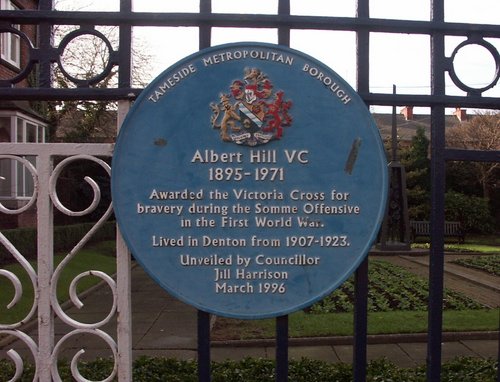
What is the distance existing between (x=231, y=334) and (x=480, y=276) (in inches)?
329

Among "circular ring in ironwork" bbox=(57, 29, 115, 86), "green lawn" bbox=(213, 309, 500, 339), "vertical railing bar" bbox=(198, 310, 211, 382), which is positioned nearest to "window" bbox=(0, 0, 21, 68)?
"green lawn" bbox=(213, 309, 500, 339)

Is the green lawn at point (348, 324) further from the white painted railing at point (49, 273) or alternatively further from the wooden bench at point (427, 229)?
the wooden bench at point (427, 229)

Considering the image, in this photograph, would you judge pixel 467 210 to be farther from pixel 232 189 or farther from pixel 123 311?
pixel 123 311

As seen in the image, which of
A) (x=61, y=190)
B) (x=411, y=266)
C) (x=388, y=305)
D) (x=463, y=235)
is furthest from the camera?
(x=463, y=235)

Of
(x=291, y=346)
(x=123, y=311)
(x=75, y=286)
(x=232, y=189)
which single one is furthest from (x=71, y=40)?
(x=291, y=346)

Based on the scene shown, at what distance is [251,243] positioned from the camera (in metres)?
2.71

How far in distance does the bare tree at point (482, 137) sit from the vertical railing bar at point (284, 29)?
87.3ft

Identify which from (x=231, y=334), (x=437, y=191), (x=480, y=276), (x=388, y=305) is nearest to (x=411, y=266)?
(x=480, y=276)

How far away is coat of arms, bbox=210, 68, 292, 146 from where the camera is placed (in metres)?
2.68

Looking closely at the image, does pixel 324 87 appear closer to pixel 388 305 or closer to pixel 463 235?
pixel 388 305

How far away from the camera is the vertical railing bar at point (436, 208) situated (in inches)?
109

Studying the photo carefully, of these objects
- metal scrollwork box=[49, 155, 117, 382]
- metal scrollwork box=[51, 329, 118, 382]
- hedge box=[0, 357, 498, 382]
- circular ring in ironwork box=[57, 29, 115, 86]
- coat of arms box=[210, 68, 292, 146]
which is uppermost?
circular ring in ironwork box=[57, 29, 115, 86]

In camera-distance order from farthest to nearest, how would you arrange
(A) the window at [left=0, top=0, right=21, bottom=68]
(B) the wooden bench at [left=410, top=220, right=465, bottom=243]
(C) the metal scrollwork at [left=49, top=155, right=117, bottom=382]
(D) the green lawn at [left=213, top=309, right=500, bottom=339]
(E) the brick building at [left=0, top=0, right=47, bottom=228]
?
1. (B) the wooden bench at [left=410, top=220, right=465, bottom=243]
2. (E) the brick building at [left=0, top=0, right=47, bottom=228]
3. (A) the window at [left=0, top=0, right=21, bottom=68]
4. (D) the green lawn at [left=213, top=309, right=500, bottom=339]
5. (C) the metal scrollwork at [left=49, top=155, right=117, bottom=382]

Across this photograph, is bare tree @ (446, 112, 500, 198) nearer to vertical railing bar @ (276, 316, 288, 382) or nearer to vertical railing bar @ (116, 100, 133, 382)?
vertical railing bar @ (276, 316, 288, 382)
